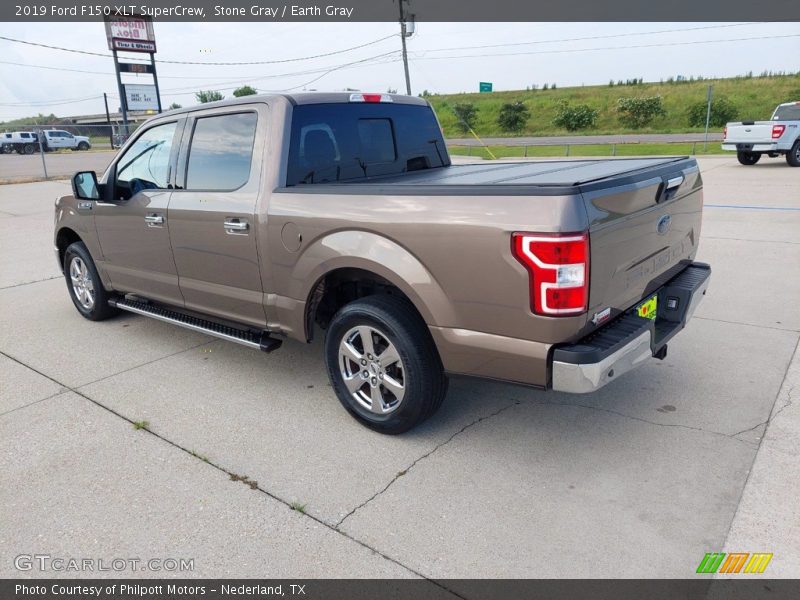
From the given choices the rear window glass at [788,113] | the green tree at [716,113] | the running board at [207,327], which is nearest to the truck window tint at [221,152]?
the running board at [207,327]

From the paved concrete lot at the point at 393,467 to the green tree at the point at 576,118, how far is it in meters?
47.4

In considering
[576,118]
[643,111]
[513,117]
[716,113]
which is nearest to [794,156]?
[716,113]

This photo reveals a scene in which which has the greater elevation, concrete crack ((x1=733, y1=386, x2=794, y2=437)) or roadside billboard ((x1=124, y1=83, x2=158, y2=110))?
roadside billboard ((x1=124, y1=83, x2=158, y2=110))

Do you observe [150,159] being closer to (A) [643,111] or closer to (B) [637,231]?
(B) [637,231]

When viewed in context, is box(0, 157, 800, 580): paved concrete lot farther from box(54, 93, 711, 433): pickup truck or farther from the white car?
the white car

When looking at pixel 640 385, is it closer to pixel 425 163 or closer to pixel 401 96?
pixel 425 163

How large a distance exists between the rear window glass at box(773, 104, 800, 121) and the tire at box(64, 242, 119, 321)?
1768cm

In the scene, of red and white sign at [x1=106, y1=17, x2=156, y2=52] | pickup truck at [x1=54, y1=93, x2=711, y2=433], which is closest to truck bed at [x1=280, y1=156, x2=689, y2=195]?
pickup truck at [x1=54, y1=93, x2=711, y2=433]

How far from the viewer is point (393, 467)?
3.24 metres

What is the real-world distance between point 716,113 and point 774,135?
30.6m

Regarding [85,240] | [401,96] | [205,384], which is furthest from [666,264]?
[85,240]

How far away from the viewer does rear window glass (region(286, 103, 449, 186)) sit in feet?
12.6

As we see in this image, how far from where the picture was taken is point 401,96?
4.67 meters

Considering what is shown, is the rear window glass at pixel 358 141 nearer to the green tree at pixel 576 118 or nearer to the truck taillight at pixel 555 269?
the truck taillight at pixel 555 269
